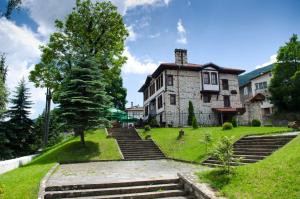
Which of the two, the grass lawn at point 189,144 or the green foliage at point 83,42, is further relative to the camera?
the green foliage at point 83,42

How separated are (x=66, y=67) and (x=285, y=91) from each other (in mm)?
28525

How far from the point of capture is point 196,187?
7590 millimetres

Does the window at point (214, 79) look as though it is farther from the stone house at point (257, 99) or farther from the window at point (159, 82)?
the window at point (159, 82)

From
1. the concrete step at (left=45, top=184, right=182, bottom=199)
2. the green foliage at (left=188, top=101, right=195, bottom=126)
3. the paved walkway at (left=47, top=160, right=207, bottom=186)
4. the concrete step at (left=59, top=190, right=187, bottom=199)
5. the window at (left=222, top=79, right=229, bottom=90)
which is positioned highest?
the window at (left=222, top=79, right=229, bottom=90)

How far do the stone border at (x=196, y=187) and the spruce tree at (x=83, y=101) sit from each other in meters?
11.0

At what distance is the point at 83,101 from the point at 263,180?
14.0 meters

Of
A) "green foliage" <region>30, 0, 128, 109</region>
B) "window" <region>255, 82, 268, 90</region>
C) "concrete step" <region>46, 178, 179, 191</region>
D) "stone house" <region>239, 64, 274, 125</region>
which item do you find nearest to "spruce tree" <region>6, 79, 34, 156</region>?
"green foliage" <region>30, 0, 128, 109</region>

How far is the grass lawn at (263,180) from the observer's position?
617 cm

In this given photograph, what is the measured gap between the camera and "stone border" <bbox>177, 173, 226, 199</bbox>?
271 inches

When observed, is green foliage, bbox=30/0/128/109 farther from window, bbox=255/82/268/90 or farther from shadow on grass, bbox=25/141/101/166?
window, bbox=255/82/268/90

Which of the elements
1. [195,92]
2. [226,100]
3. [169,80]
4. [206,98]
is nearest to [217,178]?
[169,80]

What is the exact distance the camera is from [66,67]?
2639 cm

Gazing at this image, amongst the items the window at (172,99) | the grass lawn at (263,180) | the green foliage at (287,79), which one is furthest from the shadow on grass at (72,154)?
the green foliage at (287,79)

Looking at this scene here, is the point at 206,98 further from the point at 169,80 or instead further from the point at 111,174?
the point at 111,174
